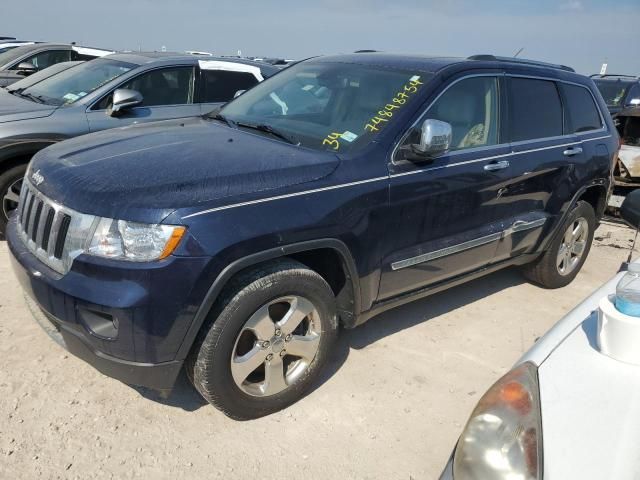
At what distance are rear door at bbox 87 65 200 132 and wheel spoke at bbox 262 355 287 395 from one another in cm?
320

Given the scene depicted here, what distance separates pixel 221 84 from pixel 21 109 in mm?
1963

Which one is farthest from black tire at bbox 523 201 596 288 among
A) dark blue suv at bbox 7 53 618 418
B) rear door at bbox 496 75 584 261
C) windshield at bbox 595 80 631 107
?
windshield at bbox 595 80 631 107

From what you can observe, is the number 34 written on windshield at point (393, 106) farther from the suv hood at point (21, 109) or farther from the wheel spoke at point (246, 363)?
the suv hood at point (21, 109)

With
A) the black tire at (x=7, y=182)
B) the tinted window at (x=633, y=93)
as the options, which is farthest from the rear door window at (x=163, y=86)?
the tinted window at (x=633, y=93)

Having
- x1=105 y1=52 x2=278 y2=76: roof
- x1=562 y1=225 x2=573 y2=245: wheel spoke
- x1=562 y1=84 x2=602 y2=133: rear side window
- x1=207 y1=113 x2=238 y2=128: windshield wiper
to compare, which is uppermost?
x1=562 y1=84 x2=602 y2=133: rear side window

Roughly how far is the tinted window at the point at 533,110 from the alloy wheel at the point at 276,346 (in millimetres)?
2001

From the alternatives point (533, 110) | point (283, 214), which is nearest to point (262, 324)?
point (283, 214)

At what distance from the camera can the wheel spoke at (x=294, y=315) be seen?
268cm

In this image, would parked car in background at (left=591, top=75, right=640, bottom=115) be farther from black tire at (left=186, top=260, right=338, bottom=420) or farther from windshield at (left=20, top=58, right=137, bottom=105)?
black tire at (left=186, top=260, right=338, bottom=420)

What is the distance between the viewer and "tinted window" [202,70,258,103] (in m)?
5.72

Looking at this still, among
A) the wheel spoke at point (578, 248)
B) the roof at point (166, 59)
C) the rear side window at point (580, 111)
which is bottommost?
the wheel spoke at point (578, 248)

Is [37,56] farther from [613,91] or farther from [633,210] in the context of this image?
[613,91]

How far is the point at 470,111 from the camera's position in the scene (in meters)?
3.46

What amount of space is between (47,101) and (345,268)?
391 cm
